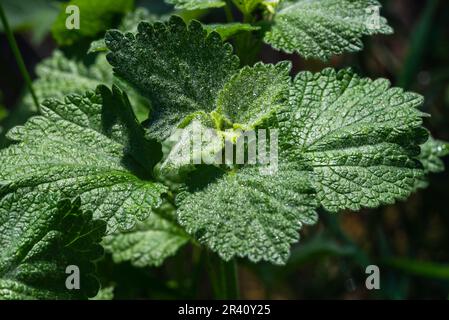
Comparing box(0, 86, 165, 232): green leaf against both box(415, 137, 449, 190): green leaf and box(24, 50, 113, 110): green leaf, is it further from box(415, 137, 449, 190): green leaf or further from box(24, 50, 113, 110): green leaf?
box(415, 137, 449, 190): green leaf

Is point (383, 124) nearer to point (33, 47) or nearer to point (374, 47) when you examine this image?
point (374, 47)

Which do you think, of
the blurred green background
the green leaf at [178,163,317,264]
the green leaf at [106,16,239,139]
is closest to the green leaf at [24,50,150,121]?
the blurred green background

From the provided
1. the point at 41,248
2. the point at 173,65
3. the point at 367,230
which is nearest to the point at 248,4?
the point at 173,65

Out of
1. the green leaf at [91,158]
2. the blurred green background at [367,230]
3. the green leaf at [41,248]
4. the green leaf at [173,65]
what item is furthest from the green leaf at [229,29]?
the blurred green background at [367,230]

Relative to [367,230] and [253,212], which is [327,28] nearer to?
[253,212]

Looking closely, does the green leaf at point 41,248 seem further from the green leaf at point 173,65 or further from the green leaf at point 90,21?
the green leaf at point 90,21

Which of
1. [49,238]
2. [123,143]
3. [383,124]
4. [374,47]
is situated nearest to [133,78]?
[123,143]
